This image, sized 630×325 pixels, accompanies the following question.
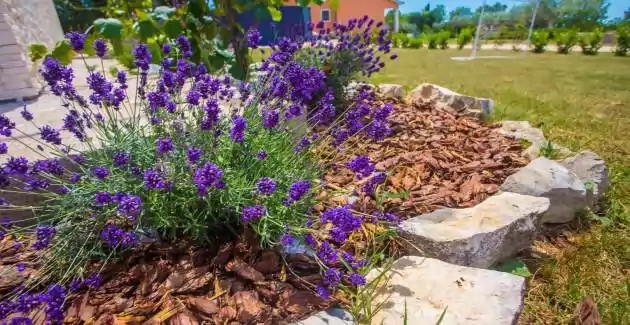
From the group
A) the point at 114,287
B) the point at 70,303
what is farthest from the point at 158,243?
the point at 70,303

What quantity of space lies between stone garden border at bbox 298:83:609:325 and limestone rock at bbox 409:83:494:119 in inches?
47.3

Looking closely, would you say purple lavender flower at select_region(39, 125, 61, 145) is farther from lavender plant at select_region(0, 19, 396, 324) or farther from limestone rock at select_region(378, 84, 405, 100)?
limestone rock at select_region(378, 84, 405, 100)

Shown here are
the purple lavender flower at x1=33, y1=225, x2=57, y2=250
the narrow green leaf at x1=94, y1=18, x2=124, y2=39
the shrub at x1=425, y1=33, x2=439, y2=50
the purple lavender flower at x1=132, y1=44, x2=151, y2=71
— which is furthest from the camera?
the shrub at x1=425, y1=33, x2=439, y2=50

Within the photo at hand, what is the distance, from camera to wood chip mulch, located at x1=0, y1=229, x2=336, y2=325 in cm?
121

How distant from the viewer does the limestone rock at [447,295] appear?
120 centimetres

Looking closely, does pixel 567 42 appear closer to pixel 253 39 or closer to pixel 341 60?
pixel 341 60

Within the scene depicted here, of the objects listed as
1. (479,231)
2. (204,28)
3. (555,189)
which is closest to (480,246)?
(479,231)

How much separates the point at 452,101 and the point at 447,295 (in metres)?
2.81

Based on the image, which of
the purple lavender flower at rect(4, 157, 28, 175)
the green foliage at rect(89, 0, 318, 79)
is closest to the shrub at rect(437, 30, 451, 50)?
the green foliage at rect(89, 0, 318, 79)

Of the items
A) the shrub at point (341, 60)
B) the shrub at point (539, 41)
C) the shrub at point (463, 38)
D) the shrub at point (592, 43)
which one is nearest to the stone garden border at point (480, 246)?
the shrub at point (341, 60)

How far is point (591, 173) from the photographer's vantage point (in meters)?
2.21

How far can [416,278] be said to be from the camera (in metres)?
1.41

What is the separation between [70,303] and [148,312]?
11.9 inches

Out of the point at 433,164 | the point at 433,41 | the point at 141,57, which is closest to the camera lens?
the point at 141,57
